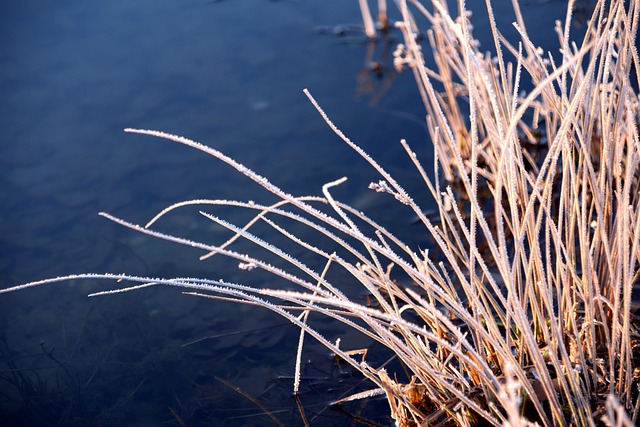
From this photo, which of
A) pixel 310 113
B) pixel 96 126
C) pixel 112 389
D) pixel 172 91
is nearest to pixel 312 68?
pixel 310 113

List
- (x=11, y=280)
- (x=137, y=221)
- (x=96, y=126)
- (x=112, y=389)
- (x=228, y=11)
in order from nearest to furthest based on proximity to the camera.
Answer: (x=112, y=389) → (x=11, y=280) → (x=137, y=221) → (x=96, y=126) → (x=228, y=11)

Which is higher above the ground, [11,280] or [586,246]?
[586,246]

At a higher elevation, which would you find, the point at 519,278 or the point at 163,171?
the point at 519,278

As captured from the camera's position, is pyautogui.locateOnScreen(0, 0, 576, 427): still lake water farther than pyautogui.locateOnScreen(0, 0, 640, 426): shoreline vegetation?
Yes

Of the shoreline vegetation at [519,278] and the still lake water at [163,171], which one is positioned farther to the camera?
the still lake water at [163,171]

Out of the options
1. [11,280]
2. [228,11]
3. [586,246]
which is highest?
[586,246]

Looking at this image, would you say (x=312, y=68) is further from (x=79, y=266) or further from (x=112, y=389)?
(x=112, y=389)

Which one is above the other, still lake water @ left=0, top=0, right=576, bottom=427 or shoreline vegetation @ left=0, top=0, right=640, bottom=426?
shoreline vegetation @ left=0, top=0, right=640, bottom=426

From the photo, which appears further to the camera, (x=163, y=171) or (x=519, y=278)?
(x=163, y=171)
